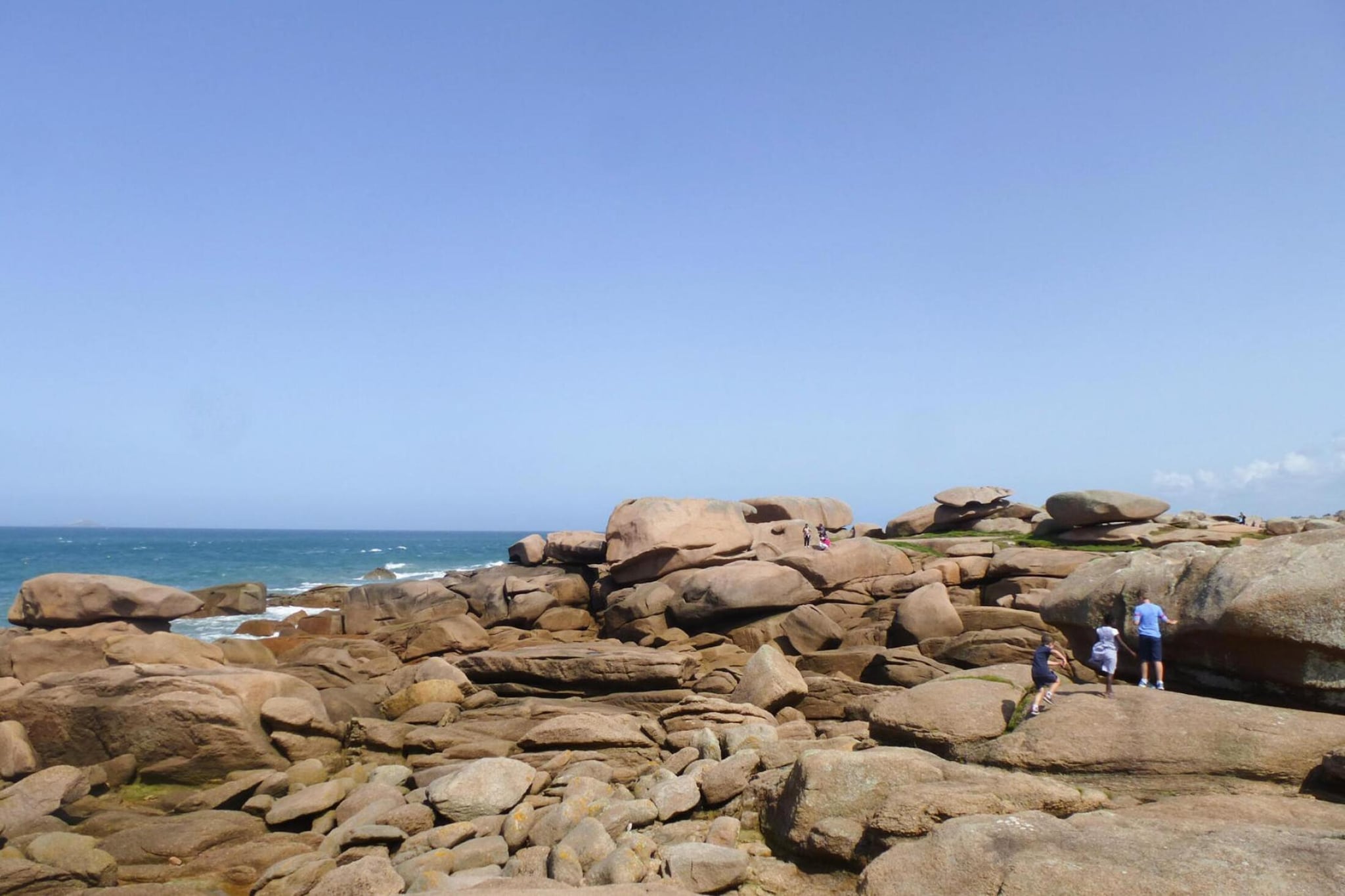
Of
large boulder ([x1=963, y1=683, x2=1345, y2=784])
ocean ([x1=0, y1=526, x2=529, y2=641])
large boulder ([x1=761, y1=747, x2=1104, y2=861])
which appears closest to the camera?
large boulder ([x1=761, y1=747, x2=1104, y2=861])

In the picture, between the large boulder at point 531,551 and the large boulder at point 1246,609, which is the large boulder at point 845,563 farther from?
the large boulder at point 531,551

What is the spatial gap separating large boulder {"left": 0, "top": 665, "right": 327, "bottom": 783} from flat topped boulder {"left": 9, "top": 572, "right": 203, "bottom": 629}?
767cm

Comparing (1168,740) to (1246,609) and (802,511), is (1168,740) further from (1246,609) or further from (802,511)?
(802,511)

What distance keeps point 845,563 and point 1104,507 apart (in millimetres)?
13469

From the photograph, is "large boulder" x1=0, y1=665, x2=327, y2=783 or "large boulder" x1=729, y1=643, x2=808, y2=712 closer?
"large boulder" x1=0, y1=665, x2=327, y2=783

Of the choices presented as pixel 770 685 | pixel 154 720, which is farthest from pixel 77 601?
pixel 770 685

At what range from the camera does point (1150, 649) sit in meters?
12.5

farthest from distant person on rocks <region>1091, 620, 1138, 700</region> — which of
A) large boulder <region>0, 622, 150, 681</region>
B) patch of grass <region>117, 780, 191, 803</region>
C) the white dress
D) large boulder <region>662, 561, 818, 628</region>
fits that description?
large boulder <region>0, 622, 150, 681</region>

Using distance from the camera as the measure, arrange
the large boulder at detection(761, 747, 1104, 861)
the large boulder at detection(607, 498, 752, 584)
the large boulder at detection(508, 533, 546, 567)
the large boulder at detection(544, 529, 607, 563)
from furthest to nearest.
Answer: the large boulder at detection(508, 533, 546, 567) → the large boulder at detection(544, 529, 607, 563) → the large boulder at detection(607, 498, 752, 584) → the large boulder at detection(761, 747, 1104, 861)

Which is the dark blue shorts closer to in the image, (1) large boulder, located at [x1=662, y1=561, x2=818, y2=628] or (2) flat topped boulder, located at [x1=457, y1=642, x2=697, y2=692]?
(2) flat topped boulder, located at [x1=457, y1=642, x2=697, y2=692]

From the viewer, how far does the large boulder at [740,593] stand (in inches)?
1018

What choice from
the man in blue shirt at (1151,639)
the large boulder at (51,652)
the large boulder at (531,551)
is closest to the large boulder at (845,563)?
the large boulder at (531,551)

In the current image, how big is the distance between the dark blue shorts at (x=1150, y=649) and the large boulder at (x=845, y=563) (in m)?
15.0

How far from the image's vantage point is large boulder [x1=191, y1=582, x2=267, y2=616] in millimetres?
40312
